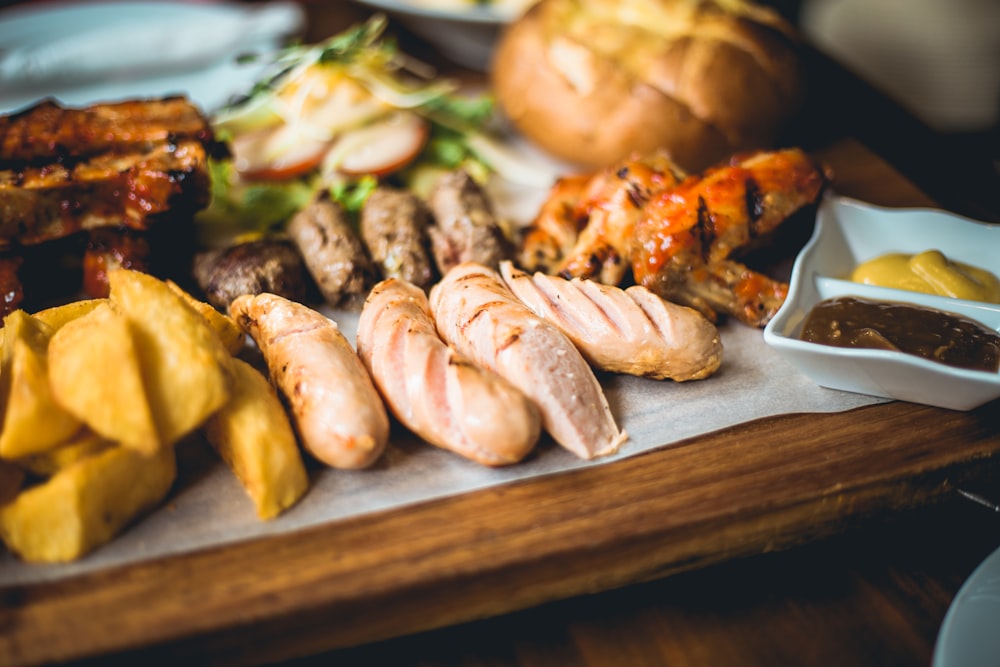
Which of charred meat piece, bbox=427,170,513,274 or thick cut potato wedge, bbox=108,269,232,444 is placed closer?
thick cut potato wedge, bbox=108,269,232,444

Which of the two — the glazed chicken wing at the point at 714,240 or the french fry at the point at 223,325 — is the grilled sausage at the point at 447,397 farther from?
the glazed chicken wing at the point at 714,240

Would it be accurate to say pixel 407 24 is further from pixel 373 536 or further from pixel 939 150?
pixel 373 536

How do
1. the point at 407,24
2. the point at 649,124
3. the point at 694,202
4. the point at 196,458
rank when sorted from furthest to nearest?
the point at 407,24 → the point at 649,124 → the point at 694,202 → the point at 196,458

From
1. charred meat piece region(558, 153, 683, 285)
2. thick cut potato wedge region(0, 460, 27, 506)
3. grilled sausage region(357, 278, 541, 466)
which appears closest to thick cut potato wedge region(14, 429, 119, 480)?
thick cut potato wedge region(0, 460, 27, 506)

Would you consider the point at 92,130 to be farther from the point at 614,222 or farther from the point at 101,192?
the point at 614,222

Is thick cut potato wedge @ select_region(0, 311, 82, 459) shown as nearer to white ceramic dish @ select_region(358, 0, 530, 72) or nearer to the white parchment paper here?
the white parchment paper

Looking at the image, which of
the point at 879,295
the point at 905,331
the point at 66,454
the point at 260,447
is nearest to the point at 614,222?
the point at 879,295

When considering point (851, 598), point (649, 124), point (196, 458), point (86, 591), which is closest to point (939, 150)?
point (649, 124)
